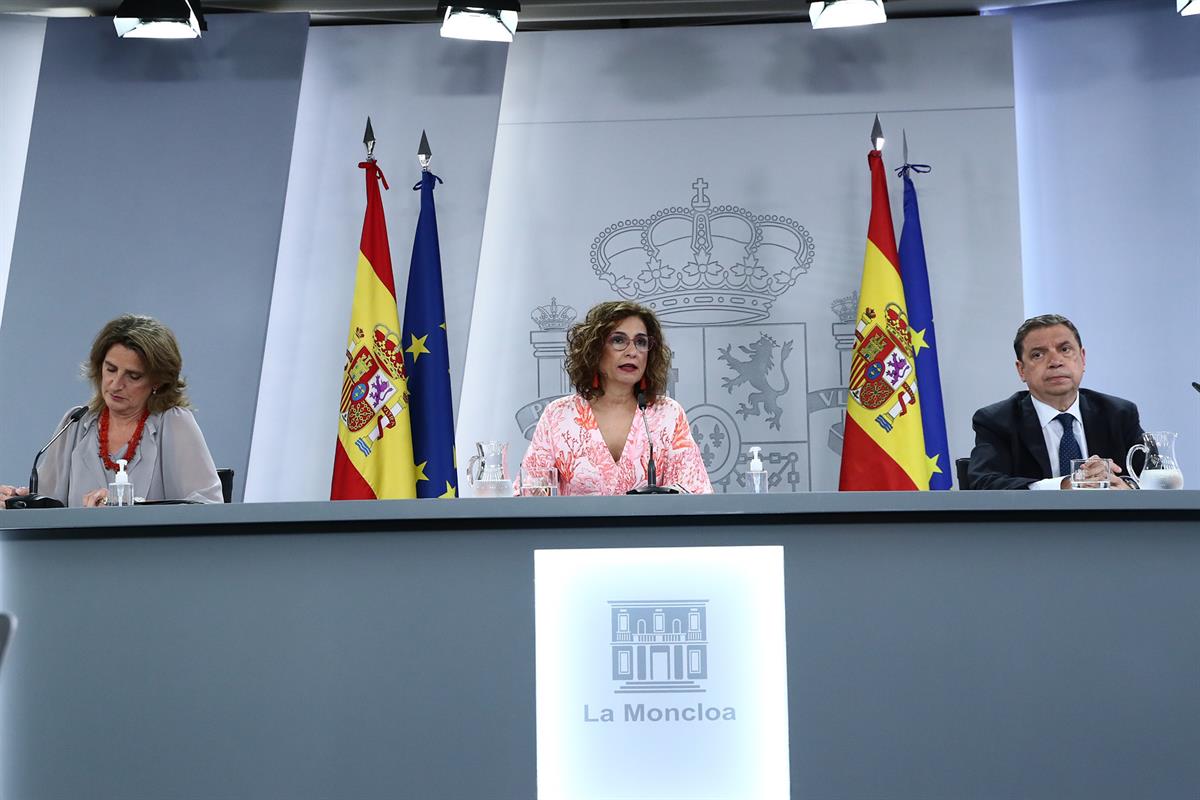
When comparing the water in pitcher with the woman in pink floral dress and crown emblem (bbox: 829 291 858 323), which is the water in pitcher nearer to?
the woman in pink floral dress

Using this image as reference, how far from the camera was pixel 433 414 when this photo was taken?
4.14 meters

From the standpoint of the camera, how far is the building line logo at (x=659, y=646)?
2.05m

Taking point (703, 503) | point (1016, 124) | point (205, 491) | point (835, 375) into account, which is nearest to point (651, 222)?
point (835, 375)

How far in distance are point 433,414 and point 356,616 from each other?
6.90ft

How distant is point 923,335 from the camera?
417 cm

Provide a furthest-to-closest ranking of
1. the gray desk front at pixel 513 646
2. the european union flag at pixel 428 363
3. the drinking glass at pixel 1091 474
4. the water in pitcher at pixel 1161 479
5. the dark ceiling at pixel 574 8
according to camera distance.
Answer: the dark ceiling at pixel 574 8 < the european union flag at pixel 428 363 < the drinking glass at pixel 1091 474 < the water in pitcher at pixel 1161 479 < the gray desk front at pixel 513 646

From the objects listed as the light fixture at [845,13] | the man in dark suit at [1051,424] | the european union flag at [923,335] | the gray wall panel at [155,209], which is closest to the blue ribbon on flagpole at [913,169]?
the european union flag at [923,335]

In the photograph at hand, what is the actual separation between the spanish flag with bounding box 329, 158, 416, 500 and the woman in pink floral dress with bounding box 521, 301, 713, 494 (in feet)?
3.37

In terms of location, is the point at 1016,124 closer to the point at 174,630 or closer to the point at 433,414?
the point at 433,414

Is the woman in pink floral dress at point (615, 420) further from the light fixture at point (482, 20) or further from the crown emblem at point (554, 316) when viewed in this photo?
the light fixture at point (482, 20)

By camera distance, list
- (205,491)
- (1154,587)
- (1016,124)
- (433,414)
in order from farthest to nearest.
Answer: (1016,124)
(433,414)
(205,491)
(1154,587)

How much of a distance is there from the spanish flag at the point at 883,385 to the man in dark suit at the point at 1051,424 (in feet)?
2.77

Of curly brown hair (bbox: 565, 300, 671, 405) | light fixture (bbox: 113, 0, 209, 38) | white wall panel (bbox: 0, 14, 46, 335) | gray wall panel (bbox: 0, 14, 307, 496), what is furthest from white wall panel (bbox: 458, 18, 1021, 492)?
white wall panel (bbox: 0, 14, 46, 335)

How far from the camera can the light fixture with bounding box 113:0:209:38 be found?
13.5 feet
